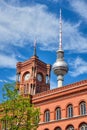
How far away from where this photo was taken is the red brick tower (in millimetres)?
95000

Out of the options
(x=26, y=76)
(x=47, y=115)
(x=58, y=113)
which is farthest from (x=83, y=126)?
(x=26, y=76)

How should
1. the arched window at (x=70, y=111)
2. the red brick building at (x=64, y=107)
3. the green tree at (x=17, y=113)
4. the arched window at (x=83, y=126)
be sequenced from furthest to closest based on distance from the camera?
1. the arched window at (x=70, y=111)
2. the red brick building at (x=64, y=107)
3. the arched window at (x=83, y=126)
4. the green tree at (x=17, y=113)

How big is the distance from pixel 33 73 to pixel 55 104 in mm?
37023

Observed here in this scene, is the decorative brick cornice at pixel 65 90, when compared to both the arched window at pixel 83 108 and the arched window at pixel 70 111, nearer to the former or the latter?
the arched window at pixel 83 108

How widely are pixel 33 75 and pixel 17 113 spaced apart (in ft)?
173

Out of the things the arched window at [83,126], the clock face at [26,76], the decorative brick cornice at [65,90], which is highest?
the clock face at [26,76]

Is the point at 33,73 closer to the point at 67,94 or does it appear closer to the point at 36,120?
the point at 67,94

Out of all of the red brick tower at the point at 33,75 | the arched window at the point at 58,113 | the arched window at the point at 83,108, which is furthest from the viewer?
the red brick tower at the point at 33,75

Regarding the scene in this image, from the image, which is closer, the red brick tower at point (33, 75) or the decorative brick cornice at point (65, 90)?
the decorative brick cornice at point (65, 90)

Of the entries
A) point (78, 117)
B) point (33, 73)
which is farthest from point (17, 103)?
point (33, 73)

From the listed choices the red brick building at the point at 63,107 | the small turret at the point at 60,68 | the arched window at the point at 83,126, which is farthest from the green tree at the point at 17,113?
the small turret at the point at 60,68

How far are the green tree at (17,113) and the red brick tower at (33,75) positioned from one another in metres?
51.3

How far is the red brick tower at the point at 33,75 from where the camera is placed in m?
95.0

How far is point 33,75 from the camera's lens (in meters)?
94.7
